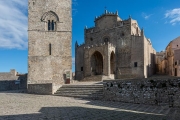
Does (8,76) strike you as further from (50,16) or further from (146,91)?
(146,91)

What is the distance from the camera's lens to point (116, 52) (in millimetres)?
29266

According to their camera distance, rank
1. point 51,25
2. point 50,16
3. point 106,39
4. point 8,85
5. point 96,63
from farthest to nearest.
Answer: point 106,39 < point 96,63 < point 8,85 < point 51,25 < point 50,16

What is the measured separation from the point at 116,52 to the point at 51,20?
12.4 metres

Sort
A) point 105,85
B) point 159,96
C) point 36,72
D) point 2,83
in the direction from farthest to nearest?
1. point 2,83
2. point 36,72
3. point 105,85
4. point 159,96

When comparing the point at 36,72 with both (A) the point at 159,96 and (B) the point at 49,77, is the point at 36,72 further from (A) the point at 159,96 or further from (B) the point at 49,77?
(A) the point at 159,96

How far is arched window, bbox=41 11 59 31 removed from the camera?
77.4 feet

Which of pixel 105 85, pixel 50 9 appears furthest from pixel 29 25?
pixel 105 85

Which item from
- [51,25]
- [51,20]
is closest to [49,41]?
[51,25]

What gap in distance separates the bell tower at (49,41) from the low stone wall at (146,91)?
1127cm

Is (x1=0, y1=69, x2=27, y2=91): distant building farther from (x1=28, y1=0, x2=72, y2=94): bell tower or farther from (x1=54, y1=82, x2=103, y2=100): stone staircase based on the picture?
(x1=54, y1=82, x2=103, y2=100): stone staircase

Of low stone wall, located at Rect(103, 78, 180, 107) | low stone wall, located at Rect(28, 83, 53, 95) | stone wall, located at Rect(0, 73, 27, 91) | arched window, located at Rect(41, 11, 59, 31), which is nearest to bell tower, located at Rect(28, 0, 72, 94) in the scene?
arched window, located at Rect(41, 11, 59, 31)

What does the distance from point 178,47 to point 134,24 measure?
35.5 ft

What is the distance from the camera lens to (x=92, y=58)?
2811cm

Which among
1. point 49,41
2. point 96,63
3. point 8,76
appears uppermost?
point 49,41
